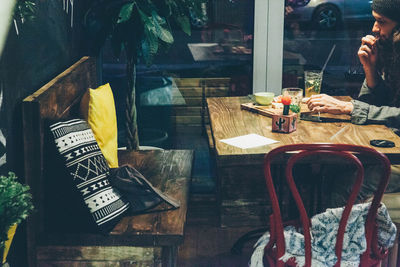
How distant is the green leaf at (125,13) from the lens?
2.87 meters

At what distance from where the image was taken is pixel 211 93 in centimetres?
377

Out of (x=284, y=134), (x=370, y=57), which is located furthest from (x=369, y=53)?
(x=284, y=134)

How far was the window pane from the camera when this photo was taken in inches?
139

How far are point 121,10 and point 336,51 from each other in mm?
1509

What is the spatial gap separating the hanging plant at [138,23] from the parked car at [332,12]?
2.72ft

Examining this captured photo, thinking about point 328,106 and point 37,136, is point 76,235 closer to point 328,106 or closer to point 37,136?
point 37,136

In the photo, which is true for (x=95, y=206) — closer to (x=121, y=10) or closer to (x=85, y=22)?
(x=121, y=10)

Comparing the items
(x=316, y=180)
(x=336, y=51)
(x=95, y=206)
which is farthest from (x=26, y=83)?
(x=336, y=51)

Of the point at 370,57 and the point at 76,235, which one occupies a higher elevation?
the point at 370,57

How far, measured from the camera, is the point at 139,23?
3.08 metres

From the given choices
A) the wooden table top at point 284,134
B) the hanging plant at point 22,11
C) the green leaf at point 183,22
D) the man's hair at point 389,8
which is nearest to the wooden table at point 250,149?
the wooden table top at point 284,134

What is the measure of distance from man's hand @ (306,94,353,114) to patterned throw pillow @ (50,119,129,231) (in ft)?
3.98

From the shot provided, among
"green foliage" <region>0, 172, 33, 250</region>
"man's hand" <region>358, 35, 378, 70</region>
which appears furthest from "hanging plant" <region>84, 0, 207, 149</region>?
"green foliage" <region>0, 172, 33, 250</region>

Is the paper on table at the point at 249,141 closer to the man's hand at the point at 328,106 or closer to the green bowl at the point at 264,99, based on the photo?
the man's hand at the point at 328,106
